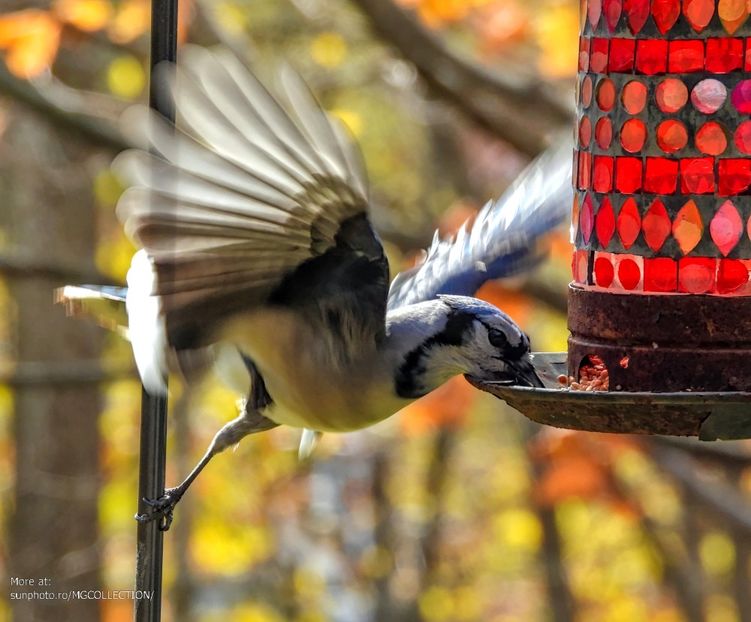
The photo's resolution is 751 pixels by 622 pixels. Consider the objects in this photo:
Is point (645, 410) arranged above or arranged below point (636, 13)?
below

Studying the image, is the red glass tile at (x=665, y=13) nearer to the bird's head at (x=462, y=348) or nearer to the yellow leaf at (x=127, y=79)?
the bird's head at (x=462, y=348)

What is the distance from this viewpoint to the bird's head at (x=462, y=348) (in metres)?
3.09

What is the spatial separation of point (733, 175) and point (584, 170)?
0.37 meters

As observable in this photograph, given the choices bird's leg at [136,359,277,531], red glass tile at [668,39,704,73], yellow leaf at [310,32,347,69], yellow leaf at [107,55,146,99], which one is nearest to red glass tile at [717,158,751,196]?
red glass tile at [668,39,704,73]

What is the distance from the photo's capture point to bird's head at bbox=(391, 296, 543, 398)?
3090mm

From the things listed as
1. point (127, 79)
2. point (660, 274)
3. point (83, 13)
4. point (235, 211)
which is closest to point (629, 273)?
point (660, 274)

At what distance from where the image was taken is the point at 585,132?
10.5 feet

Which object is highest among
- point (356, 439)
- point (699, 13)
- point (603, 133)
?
point (699, 13)

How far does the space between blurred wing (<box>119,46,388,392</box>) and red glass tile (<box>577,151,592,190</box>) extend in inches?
20.8

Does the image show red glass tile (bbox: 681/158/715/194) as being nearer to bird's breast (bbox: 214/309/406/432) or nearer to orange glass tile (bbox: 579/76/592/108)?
orange glass tile (bbox: 579/76/592/108)

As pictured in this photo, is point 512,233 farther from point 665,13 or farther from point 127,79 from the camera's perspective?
point 127,79

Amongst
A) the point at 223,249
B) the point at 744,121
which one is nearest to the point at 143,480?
the point at 223,249

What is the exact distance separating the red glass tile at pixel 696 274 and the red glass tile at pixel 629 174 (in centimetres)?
21

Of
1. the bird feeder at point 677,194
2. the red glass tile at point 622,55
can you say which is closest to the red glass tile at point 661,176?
the bird feeder at point 677,194
